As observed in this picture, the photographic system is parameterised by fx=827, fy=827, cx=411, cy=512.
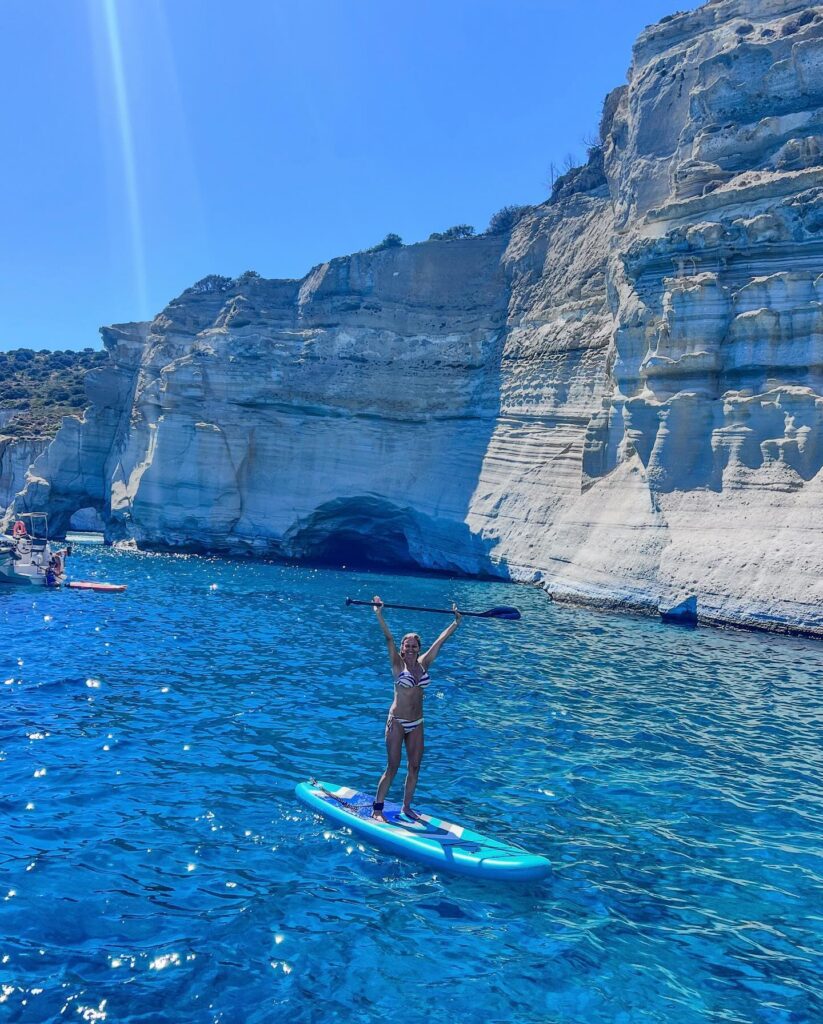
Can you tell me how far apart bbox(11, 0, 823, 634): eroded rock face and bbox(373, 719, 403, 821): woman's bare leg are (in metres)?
13.6

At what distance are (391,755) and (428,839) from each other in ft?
3.16

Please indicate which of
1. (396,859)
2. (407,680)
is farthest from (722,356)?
(396,859)

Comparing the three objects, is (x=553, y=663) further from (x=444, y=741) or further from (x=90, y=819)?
(x=90, y=819)

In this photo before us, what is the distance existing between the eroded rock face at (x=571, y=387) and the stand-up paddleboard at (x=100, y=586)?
1227 centimetres

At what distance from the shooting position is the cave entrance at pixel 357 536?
121 feet

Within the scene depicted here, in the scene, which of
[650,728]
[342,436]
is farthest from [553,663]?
[342,436]

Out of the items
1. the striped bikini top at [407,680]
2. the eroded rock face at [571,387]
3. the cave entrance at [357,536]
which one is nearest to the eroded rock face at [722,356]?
the eroded rock face at [571,387]

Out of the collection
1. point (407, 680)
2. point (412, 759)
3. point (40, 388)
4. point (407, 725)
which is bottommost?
point (412, 759)

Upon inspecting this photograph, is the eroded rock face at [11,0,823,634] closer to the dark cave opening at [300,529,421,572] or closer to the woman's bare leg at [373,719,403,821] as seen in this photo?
the dark cave opening at [300,529,421,572]

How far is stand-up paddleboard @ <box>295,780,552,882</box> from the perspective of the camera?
6.71 m

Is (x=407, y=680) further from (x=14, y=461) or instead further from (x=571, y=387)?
(x=14, y=461)

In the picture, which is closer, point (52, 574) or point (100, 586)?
point (100, 586)

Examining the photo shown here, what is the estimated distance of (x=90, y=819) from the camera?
7621 mm

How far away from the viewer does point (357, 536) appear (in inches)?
1604
